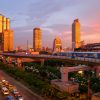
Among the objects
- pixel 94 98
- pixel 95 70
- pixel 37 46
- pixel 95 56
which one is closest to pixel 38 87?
pixel 94 98

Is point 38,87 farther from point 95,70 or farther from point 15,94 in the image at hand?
point 95,70

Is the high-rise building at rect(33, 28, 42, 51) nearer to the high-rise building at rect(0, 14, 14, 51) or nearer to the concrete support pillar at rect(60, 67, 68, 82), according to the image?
the high-rise building at rect(0, 14, 14, 51)

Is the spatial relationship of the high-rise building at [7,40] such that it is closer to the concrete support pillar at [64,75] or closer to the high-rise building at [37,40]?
the high-rise building at [37,40]

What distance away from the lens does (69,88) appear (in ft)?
82.4

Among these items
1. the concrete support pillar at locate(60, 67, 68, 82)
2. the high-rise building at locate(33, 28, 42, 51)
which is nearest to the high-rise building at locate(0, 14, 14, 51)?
the high-rise building at locate(33, 28, 42, 51)

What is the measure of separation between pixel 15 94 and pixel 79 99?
7.57 metres

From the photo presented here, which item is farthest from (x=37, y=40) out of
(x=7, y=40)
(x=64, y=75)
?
(x=64, y=75)

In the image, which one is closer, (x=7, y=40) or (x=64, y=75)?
(x=64, y=75)

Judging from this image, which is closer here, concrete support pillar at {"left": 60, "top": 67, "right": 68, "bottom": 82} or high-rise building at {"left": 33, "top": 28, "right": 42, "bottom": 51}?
concrete support pillar at {"left": 60, "top": 67, "right": 68, "bottom": 82}

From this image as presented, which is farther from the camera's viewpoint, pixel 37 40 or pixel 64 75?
pixel 37 40

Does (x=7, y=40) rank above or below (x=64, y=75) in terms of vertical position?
above

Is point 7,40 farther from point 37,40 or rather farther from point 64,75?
point 64,75

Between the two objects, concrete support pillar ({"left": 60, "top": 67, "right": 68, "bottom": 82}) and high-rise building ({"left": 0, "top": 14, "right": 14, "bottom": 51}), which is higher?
high-rise building ({"left": 0, "top": 14, "right": 14, "bottom": 51})

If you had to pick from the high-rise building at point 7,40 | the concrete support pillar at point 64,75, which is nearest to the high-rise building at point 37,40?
the high-rise building at point 7,40
